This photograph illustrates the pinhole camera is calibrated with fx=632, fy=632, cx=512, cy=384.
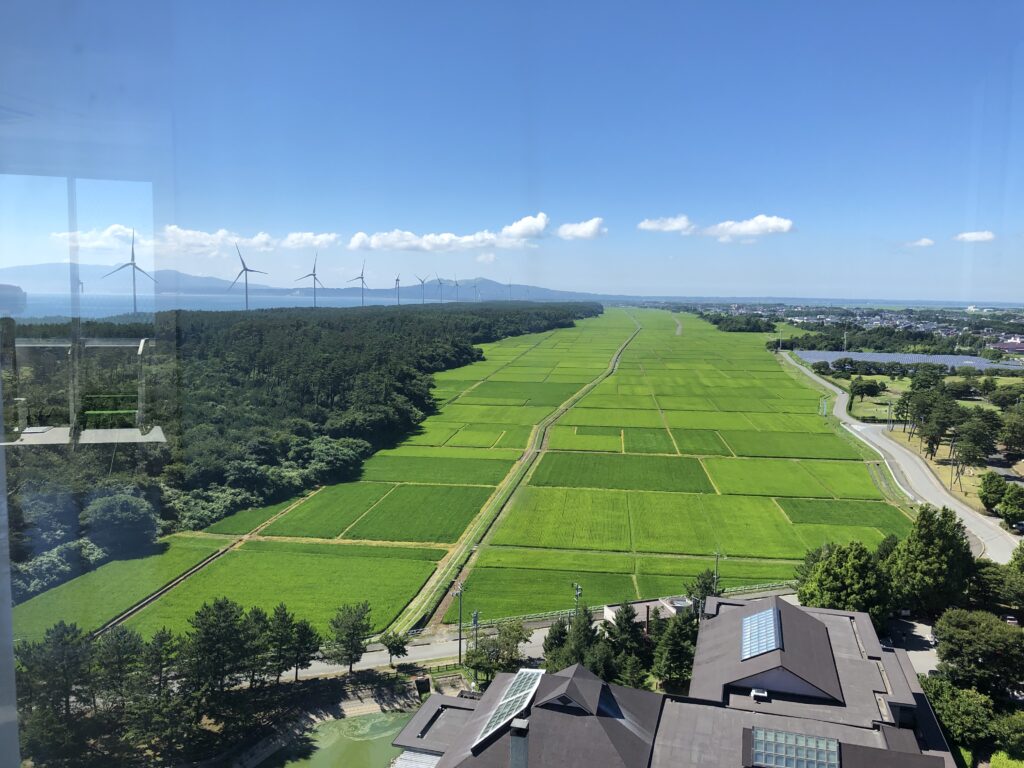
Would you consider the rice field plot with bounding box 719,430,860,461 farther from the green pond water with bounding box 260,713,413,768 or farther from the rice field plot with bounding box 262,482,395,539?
the green pond water with bounding box 260,713,413,768

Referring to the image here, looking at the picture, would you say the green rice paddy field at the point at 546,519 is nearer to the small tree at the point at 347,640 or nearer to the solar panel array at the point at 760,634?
the small tree at the point at 347,640

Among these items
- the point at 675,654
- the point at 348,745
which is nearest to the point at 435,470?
the point at 675,654

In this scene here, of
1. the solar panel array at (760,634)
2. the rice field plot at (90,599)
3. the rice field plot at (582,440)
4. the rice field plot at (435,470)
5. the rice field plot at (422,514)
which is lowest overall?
the rice field plot at (422,514)

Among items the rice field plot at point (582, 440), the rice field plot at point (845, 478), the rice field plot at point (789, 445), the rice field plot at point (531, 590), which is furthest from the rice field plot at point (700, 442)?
the rice field plot at point (531, 590)

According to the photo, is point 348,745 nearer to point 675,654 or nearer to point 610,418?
point 675,654

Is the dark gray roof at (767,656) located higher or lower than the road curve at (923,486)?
higher

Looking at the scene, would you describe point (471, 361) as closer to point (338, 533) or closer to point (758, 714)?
point (338, 533)

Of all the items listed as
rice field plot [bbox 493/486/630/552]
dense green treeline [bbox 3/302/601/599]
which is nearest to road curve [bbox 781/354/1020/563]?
rice field plot [bbox 493/486/630/552]

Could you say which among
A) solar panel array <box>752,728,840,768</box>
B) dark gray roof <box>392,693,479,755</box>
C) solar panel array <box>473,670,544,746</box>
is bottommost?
dark gray roof <box>392,693,479,755</box>
